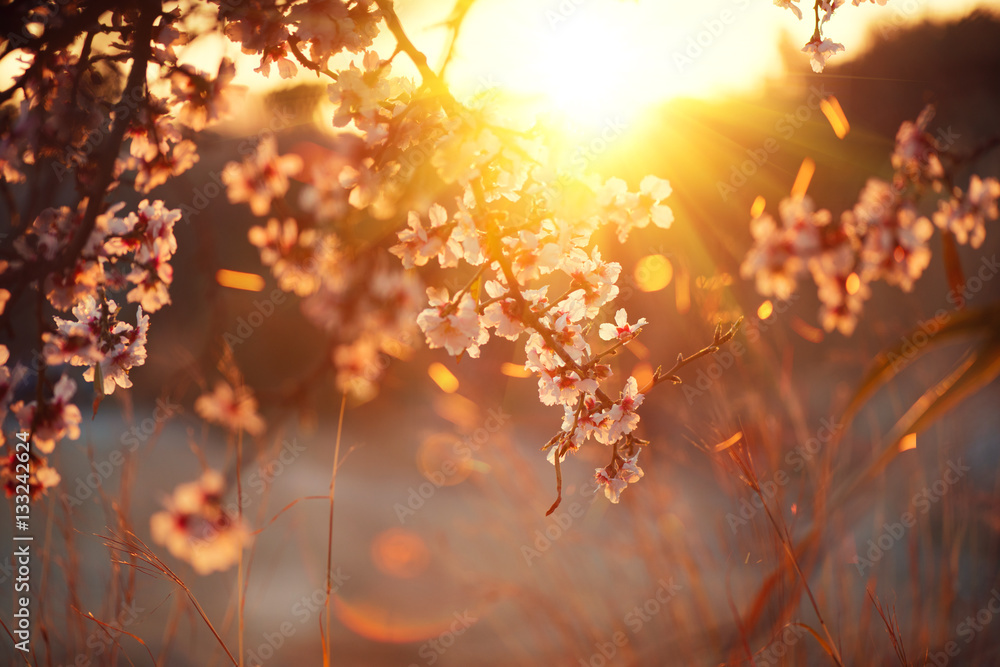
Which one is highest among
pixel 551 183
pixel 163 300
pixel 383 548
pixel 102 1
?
pixel 102 1

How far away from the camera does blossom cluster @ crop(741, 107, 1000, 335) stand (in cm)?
118

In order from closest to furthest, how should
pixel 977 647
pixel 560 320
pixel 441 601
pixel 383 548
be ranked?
pixel 560 320, pixel 977 647, pixel 441 601, pixel 383 548

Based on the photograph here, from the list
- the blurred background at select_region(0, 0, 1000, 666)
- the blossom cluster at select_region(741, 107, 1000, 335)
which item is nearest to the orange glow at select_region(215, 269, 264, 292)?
the blurred background at select_region(0, 0, 1000, 666)

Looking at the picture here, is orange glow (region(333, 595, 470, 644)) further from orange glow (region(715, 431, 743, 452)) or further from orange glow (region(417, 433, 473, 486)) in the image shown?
orange glow (region(715, 431, 743, 452))

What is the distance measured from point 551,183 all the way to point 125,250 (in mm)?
779

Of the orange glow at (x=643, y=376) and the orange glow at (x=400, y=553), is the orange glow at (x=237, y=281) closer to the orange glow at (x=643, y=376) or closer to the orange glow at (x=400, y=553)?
the orange glow at (x=643, y=376)

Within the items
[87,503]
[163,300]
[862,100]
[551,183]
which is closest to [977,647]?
[551,183]

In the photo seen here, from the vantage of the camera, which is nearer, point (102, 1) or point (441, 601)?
point (102, 1)

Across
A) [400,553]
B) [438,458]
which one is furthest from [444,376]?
[400,553]

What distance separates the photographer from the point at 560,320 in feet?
2.96

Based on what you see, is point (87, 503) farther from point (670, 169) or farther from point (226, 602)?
point (670, 169)

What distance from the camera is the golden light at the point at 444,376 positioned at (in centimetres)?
424

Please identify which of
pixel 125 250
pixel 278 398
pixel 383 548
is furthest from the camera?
pixel 383 548

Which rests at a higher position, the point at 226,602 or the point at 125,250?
the point at 125,250
